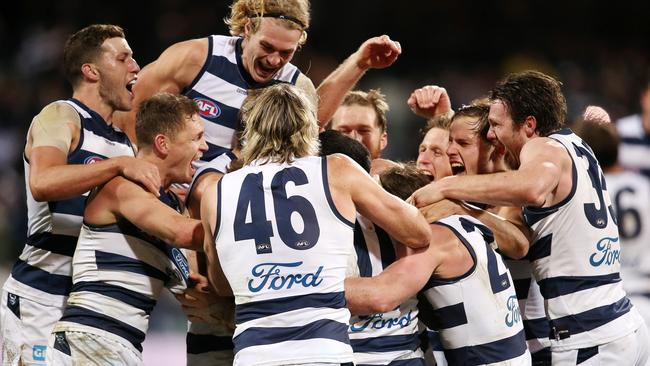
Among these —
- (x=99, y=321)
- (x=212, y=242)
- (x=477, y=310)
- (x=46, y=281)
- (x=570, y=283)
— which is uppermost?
(x=46, y=281)

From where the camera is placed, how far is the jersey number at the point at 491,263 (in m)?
5.26

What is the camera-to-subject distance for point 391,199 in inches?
193

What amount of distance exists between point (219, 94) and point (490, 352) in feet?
7.97

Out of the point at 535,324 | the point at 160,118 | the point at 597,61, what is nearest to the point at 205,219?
the point at 160,118

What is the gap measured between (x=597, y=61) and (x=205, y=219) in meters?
11.9

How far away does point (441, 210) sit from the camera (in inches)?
215

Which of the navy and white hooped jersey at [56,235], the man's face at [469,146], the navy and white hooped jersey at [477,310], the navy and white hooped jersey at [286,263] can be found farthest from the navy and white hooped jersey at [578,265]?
the navy and white hooped jersey at [56,235]

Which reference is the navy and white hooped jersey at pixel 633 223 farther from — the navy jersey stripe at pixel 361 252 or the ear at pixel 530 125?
the navy jersey stripe at pixel 361 252

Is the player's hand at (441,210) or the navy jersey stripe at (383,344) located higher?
the player's hand at (441,210)

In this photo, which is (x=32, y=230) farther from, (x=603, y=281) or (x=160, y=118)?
(x=603, y=281)

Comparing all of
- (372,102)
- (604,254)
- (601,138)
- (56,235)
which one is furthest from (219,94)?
(601,138)

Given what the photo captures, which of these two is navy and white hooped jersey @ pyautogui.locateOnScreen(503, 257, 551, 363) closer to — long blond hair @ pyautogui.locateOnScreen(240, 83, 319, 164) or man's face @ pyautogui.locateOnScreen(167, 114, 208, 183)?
long blond hair @ pyautogui.locateOnScreen(240, 83, 319, 164)

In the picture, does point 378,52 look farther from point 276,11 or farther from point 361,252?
point 361,252

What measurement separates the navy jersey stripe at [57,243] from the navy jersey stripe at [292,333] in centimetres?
178
